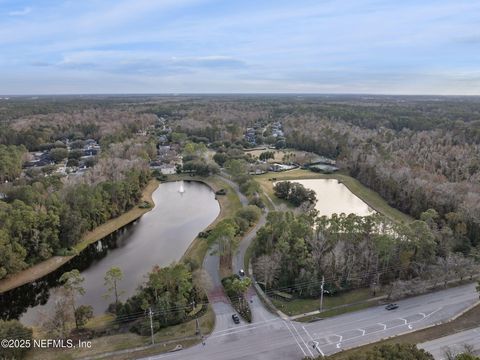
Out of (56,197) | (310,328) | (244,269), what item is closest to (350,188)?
(244,269)

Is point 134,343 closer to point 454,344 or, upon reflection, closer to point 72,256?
point 72,256

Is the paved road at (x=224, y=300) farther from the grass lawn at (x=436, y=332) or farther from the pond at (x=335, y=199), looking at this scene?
the pond at (x=335, y=199)

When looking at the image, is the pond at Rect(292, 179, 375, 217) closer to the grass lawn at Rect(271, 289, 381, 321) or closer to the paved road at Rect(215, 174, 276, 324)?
the paved road at Rect(215, 174, 276, 324)

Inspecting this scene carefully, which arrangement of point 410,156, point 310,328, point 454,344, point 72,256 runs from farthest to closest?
point 410,156 → point 72,256 → point 310,328 → point 454,344

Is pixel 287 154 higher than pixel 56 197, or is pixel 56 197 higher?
pixel 56 197

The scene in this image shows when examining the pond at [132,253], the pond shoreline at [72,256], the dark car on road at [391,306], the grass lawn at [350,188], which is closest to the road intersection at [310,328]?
the dark car on road at [391,306]

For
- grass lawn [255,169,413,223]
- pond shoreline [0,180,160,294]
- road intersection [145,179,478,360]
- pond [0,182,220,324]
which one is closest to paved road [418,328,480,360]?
road intersection [145,179,478,360]
